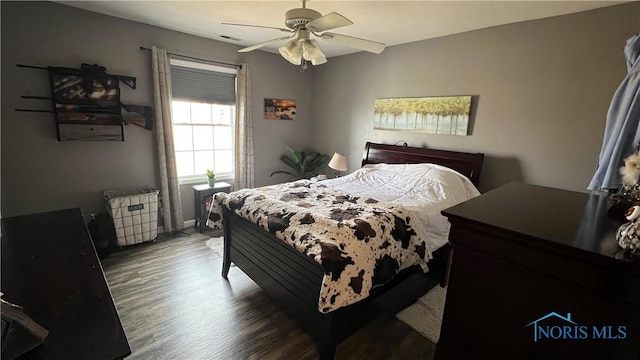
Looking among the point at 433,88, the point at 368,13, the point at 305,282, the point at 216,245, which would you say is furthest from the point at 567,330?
the point at 216,245

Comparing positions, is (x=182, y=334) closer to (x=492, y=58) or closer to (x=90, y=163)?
(x=90, y=163)

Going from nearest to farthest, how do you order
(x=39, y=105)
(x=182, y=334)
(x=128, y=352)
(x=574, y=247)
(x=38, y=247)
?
(x=574, y=247)
(x=128, y=352)
(x=38, y=247)
(x=182, y=334)
(x=39, y=105)

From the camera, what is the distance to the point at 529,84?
2652 millimetres

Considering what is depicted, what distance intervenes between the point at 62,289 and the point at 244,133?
317 cm

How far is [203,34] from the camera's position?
3.46m

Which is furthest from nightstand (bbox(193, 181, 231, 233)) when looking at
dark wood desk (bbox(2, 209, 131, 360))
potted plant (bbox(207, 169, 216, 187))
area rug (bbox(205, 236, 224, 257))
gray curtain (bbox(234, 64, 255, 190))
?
dark wood desk (bbox(2, 209, 131, 360))

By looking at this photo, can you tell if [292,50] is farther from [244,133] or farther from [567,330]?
[567,330]

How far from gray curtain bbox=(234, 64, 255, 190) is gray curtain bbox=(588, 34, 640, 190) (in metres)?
3.72

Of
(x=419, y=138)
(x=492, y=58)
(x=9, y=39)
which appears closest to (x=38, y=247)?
(x=9, y=39)

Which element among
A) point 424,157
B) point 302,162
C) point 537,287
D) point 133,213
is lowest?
point 133,213

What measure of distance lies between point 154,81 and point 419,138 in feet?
10.7

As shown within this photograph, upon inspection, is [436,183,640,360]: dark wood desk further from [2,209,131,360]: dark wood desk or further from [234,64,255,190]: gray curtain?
[234,64,255,190]: gray curtain

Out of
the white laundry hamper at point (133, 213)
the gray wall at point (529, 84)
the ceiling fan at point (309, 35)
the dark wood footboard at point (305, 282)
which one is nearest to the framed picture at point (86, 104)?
the white laundry hamper at point (133, 213)

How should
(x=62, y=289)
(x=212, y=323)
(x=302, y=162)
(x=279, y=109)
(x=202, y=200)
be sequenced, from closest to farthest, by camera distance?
(x=62, y=289) < (x=212, y=323) < (x=202, y=200) < (x=279, y=109) < (x=302, y=162)
